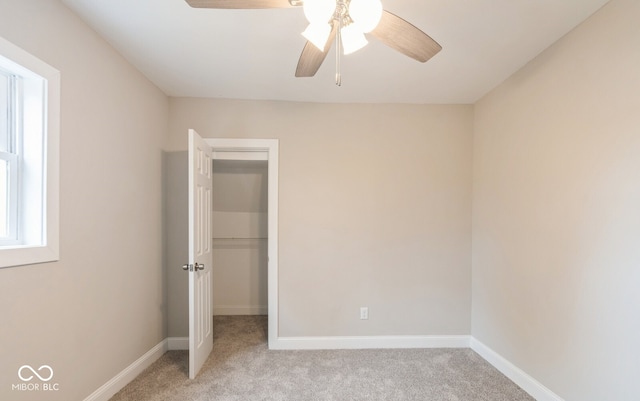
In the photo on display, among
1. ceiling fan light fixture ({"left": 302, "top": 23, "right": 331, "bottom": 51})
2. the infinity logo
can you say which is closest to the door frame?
the infinity logo

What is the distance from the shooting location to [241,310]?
13.1 ft

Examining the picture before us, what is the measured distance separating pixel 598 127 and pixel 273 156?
2379mm

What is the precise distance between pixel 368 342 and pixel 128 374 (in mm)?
2034

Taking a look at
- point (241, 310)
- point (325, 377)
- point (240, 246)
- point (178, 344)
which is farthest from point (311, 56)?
point (241, 310)

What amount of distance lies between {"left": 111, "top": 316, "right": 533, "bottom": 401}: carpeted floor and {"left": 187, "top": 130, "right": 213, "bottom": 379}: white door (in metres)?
0.19

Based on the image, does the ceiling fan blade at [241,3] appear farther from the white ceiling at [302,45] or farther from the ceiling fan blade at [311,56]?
the white ceiling at [302,45]

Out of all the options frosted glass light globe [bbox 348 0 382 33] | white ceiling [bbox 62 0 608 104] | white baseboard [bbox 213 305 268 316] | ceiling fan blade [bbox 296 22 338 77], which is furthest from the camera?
white baseboard [bbox 213 305 268 316]

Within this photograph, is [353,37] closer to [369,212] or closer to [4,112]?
[4,112]

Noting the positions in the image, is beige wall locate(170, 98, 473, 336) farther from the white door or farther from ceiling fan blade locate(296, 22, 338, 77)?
ceiling fan blade locate(296, 22, 338, 77)

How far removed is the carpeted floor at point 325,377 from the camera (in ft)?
6.99

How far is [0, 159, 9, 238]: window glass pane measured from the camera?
1466 mm

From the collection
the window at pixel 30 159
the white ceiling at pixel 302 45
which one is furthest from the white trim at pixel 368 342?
the white ceiling at pixel 302 45

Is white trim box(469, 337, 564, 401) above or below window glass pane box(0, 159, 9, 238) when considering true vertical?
below

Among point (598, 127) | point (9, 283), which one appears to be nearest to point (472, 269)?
point (598, 127)
